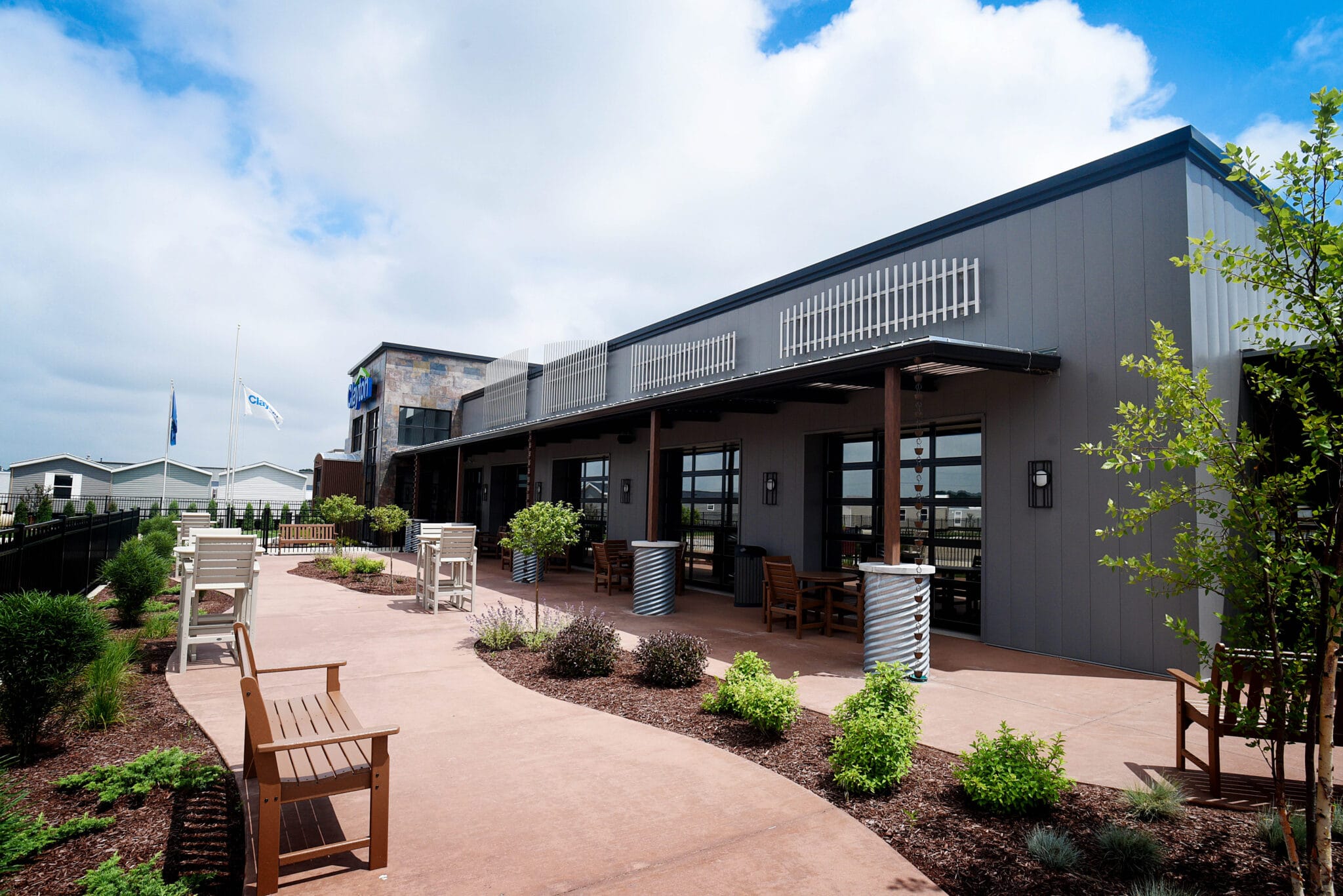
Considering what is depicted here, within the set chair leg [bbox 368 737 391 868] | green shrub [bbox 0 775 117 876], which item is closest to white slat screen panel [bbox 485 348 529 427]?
green shrub [bbox 0 775 117 876]

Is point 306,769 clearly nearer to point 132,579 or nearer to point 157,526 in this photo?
point 132,579

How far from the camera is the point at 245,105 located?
8.23 metres

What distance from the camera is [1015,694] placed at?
21.2 ft

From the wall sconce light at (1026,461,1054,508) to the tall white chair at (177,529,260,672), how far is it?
8.50 meters

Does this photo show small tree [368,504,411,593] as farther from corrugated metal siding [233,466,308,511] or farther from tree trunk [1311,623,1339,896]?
corrugated metal siding [233,466,308,511]

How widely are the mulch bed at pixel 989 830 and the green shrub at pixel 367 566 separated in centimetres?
1161

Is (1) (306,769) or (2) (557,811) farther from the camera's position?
(2) (557,811)

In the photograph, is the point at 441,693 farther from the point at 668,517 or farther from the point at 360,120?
the point at 668,517

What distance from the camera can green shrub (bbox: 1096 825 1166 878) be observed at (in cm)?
312

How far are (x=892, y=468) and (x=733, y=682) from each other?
297 centimetres

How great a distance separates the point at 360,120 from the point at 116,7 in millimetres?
2291

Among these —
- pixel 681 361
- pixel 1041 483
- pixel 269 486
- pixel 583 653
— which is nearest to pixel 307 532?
pixel 681 361

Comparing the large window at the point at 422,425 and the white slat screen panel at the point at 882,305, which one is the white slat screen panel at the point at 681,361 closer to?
the white slat screen panel at the point at 882,305

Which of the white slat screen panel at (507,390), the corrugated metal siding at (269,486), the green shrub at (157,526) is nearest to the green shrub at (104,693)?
the green shrub at (157,526)
